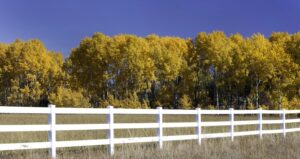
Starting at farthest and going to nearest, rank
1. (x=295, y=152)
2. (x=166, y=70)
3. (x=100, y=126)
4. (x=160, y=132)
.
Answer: (x=166, y=70) < (x=160, y=132) < (x=295, y=152) < (x=100, y=126)

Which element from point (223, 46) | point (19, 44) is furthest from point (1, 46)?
point (223, 46)

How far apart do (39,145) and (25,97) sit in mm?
79599

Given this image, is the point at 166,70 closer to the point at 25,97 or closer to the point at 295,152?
the point at 25,97

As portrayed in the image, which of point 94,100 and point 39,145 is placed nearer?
point 39,145

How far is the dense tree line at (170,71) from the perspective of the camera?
2859 inches

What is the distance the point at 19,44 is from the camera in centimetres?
9194

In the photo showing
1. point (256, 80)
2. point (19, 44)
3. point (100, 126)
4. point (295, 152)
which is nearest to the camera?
point (100, 126)

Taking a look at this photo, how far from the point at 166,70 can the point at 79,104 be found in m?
14.4

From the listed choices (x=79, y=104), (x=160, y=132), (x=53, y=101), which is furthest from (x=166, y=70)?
(x=160, y=132)

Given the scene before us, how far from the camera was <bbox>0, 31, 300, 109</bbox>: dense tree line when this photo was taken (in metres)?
72.6

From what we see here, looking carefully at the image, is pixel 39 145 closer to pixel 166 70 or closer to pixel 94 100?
pixel 166 70

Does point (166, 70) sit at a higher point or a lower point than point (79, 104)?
higher

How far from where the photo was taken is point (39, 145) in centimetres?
1155

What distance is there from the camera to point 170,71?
7900 cm
